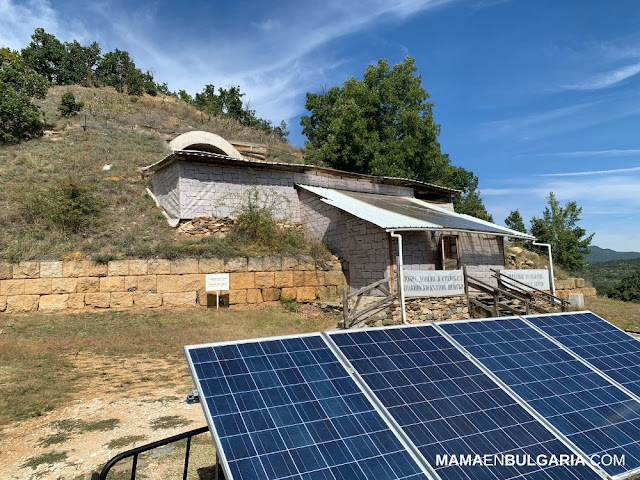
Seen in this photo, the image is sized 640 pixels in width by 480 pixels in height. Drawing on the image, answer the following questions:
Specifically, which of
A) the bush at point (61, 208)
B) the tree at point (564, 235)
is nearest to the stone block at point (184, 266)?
the bush at point (61, 208)

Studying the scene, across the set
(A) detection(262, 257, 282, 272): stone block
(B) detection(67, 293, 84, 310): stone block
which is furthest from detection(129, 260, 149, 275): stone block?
(A) detection(262, 257, 282, 272): stone block

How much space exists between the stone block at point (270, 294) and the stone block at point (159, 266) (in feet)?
11.7

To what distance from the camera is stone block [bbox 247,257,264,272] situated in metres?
15.2

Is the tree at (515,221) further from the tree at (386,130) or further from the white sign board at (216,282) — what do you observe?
A: the white sign board at (216,282)

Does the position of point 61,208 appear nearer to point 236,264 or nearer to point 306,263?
point 236,264

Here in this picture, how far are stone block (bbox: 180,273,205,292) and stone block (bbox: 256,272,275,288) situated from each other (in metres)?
2.04

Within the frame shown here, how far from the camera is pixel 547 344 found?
427 cm

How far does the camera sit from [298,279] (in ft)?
52.3

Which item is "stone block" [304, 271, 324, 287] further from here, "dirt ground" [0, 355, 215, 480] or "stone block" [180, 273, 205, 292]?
"dirt ground" [0, 355, 215, 480]

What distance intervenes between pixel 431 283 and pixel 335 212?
5.69m

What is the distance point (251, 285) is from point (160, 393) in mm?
7975

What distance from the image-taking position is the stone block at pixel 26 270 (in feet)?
41.0

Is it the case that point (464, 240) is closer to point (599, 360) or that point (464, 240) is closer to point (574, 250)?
point (599, 360)

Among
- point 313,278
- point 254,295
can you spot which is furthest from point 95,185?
point 313,278
